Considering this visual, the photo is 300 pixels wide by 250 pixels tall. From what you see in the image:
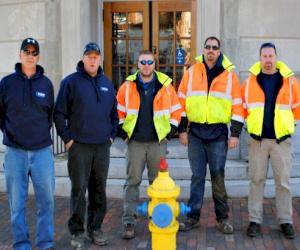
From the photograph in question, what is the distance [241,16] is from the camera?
27.2ft

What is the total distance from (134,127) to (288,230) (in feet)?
6.76

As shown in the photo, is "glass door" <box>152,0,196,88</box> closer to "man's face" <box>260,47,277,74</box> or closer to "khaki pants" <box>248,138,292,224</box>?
"man's face" <box>260,47,277,74</box>

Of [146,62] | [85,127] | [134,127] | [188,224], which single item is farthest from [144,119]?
[188,224]

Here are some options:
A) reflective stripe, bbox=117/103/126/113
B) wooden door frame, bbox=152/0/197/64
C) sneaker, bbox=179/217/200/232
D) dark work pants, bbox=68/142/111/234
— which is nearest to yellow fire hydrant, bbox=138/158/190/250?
dark work pants, bbox=68/142/111/234

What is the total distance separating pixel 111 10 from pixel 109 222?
4.65m

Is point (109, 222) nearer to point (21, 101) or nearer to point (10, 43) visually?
point (21, 101)

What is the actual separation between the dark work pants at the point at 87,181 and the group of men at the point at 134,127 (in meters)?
0.01

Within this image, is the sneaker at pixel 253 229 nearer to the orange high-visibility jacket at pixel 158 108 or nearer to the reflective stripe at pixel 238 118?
the reflective stripe at pixel 238 118

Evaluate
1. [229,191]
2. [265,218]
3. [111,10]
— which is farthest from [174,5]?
[265,218]

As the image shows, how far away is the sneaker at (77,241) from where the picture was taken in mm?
5363

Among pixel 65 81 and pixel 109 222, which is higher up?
pixel 65 81

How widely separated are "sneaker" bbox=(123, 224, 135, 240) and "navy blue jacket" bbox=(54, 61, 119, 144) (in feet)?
3.61

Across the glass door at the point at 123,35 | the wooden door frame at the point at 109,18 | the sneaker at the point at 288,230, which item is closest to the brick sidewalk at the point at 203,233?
the sneaker at the point at 288,230

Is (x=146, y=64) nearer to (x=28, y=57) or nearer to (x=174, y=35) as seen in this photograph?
(x=28, y=57)
